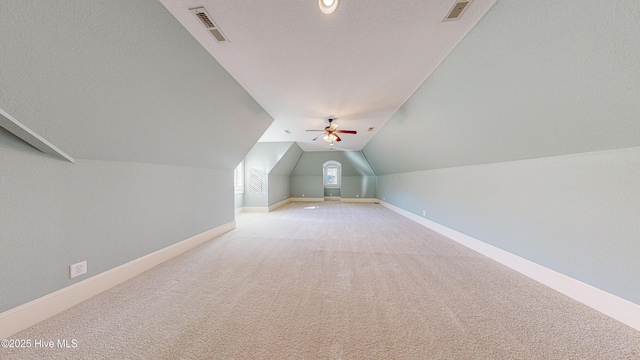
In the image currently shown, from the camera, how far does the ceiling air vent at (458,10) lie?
4.81ft

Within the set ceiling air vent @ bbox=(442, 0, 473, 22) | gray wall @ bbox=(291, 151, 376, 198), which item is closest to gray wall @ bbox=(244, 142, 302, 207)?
gray wall @ bbox=(291, 151, 376, 198)

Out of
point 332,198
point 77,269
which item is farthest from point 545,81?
point 332,198

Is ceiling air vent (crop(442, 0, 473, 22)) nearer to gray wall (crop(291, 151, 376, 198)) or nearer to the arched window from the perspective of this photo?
gray wall (crop(291, 151, 376, 198))

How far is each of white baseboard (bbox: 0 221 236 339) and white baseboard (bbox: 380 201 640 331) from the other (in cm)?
430

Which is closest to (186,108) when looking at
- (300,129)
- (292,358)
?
(292,358)

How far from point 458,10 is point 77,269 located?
151 inches

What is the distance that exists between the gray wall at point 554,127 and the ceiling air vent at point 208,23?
2.24 m

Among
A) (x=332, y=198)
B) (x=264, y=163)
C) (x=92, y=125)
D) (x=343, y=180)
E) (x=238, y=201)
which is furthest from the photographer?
(x=332, y=198)

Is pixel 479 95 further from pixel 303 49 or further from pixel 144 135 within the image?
pixel 144 135

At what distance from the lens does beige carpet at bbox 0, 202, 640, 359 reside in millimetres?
1220

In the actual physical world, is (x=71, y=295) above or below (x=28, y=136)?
below

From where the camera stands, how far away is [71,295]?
65.0 inches

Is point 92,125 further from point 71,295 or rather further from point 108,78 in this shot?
point 71,295

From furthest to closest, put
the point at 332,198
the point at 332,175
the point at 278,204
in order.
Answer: the point at 332,175, the point at 332,198, the point at 278,204
